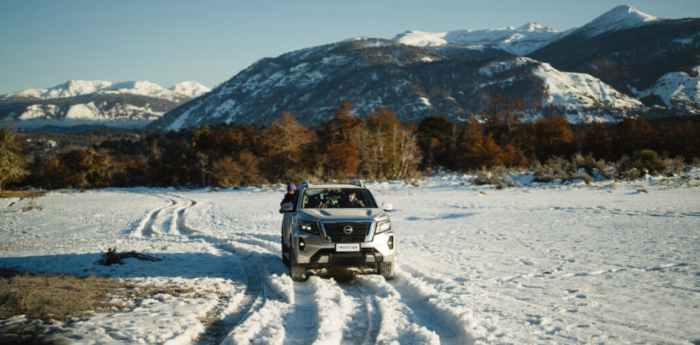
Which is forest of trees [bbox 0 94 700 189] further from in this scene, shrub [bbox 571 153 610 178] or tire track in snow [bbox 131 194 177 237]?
tire track in snow [bbox 131 194 177 237]

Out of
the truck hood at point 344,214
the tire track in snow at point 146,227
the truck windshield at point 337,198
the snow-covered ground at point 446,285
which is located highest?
the truck windshield at point 337,198

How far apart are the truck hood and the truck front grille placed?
12 centimetres

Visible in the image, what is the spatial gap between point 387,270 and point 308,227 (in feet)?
5.68

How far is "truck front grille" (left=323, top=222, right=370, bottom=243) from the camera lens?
8.01 metres

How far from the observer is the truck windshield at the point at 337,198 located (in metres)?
9.38

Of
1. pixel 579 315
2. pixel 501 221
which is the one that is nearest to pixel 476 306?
pixel 579 315

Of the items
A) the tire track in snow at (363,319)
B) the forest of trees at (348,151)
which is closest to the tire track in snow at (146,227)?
the tire track in snow at (363,319)

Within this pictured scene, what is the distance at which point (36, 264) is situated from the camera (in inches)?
405

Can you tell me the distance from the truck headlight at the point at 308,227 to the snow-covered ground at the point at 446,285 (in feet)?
3.27

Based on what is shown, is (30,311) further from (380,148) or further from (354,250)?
(380,148)

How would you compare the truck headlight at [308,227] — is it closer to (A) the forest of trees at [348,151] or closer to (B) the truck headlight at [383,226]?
(B) the truck headlight at [383,226]

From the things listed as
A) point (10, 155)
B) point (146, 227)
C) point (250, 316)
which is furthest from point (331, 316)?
point (10, 155)

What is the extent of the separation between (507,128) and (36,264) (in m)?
84.3

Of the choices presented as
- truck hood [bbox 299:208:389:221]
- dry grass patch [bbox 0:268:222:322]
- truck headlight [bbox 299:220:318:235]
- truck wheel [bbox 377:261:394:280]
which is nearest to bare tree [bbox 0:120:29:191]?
dry grass patch [bbox 0:268:222:322]
